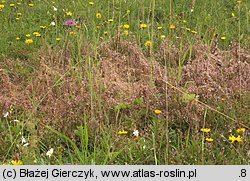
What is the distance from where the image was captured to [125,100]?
11.0 feet

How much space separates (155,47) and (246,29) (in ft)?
3.62

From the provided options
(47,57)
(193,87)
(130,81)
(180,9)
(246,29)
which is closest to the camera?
(193,87)

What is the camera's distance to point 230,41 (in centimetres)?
463

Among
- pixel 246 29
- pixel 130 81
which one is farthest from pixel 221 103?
A: pixel 246 29

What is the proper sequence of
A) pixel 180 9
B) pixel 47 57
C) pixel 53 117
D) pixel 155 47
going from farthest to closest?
pixel 180 9 → pixel 155 47 → pixel 47 57 → pixel 53 117

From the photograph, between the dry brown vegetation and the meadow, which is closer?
the meadow

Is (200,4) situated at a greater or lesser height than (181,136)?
greater

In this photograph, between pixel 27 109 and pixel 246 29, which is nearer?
pixel 27 109

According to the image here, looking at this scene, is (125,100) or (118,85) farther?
(118,85)

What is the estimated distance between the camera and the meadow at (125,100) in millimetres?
2746

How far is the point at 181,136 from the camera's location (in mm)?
2877

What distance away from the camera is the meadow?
275cm

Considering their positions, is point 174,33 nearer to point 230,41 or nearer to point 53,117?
point 230,41

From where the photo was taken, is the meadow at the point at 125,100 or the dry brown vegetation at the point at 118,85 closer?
the meadow at the point at 125,100
